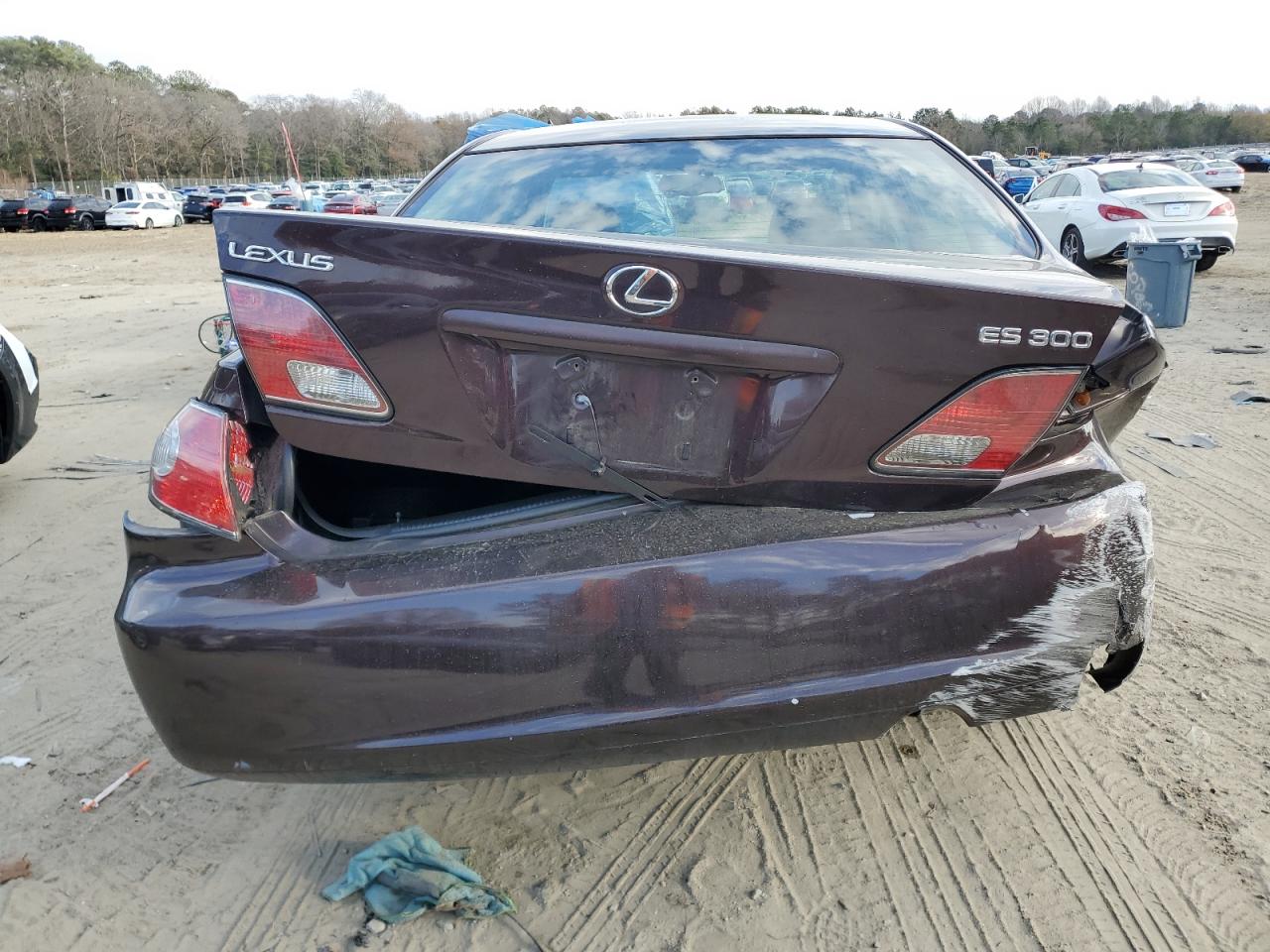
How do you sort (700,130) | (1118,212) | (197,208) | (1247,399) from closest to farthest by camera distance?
A: 1. (700,130)
2. (1247,399)
3. (1118,212)
4. (197,208)

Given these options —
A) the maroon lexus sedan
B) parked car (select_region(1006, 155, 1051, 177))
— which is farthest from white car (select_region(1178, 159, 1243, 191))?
the maroon lexus sedan

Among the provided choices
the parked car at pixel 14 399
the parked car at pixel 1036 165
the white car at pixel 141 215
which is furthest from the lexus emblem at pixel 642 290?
the parked car at pixel 1036 165

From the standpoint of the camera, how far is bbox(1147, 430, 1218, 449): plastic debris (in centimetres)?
551

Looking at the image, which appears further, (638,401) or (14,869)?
(14,869)

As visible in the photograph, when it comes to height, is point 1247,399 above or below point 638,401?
below

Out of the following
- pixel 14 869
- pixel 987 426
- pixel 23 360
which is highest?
pixel 987 426

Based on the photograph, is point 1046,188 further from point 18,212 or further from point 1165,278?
point 18,212

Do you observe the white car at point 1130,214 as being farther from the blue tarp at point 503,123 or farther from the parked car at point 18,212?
the parked car at point 18,212

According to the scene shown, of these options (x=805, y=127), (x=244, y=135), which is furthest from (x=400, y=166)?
(x=805, y=127)

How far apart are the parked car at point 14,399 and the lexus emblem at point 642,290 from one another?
169 inches

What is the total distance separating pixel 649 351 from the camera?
1.78 metres

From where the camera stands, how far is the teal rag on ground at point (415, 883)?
212 cm

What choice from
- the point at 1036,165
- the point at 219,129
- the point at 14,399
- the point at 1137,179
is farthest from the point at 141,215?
the point at 219,129

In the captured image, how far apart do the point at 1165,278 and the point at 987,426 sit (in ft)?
29.3
